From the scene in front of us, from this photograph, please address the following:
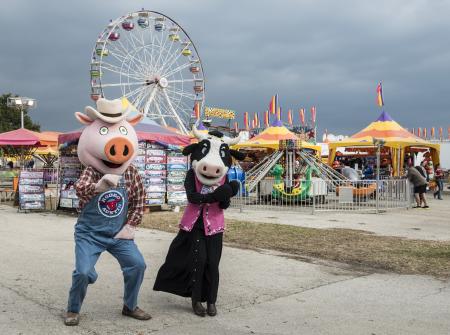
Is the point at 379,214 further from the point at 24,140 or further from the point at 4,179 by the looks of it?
the point at 4,179

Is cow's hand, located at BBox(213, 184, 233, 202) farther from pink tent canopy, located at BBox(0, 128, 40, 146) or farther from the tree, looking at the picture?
the tree

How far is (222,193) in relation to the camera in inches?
181

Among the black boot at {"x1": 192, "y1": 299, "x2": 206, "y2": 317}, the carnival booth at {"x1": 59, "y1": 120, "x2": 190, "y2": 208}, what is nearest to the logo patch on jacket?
the black boot at {"x1": 192, "y1": 299, "x2": 206, "y2": 317}

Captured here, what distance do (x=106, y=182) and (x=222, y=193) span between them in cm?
104

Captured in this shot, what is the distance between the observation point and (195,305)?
4586 mm

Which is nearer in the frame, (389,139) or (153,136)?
(153,136)

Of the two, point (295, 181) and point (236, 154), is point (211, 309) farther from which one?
point (295, 181)

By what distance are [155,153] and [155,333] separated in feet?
31.5

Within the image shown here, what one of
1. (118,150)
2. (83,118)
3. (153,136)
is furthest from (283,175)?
(118,150)

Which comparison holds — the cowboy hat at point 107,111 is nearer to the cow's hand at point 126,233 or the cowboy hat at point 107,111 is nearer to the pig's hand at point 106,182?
the pig's hand at point 106,182

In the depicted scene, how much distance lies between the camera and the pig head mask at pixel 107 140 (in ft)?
14.4

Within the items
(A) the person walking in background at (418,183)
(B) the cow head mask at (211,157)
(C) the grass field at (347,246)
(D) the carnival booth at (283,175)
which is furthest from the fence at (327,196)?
(B) the cow head mask at (211,157)

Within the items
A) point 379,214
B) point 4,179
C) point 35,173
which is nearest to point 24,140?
point 35,173

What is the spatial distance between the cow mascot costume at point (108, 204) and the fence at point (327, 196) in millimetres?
9643
